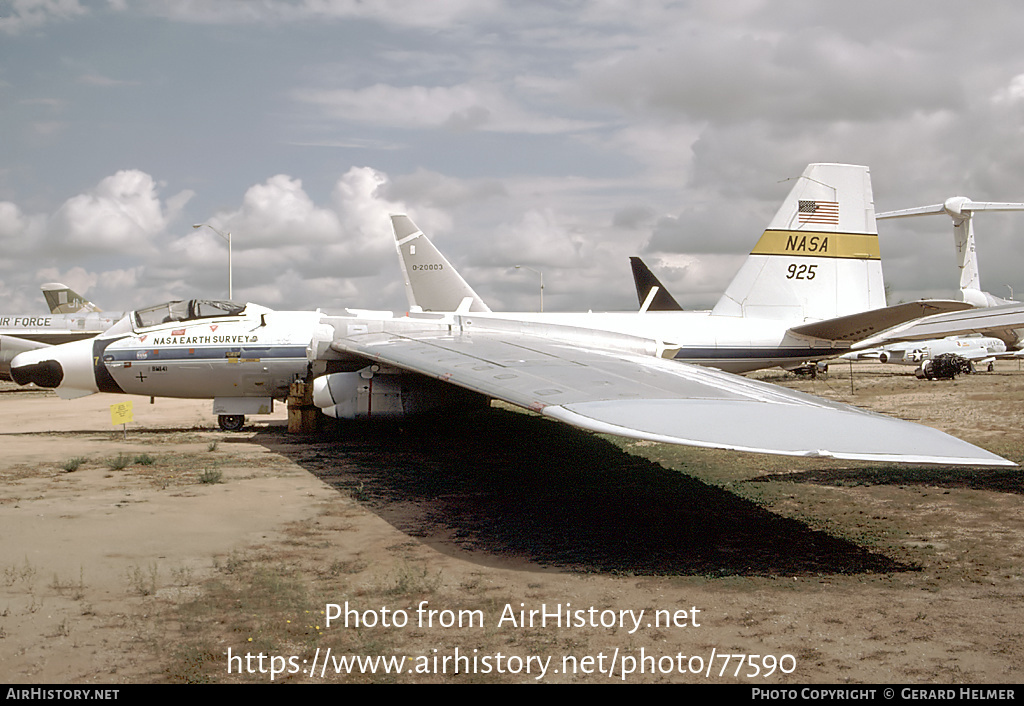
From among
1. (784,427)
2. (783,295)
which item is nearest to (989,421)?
(783,295)

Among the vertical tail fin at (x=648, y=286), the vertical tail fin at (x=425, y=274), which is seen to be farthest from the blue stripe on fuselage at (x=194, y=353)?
the vertical tail fin at (x=648, y=286)

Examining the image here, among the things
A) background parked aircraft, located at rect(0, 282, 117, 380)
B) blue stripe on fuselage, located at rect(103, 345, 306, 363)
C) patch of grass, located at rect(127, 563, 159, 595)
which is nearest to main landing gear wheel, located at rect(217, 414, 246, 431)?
blue stripe on fuselage, located at rect(103, 345, 306, 363)

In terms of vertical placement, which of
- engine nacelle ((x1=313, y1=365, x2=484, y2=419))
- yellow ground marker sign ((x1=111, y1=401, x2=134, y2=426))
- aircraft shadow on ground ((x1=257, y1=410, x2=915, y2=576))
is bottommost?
aircraft shadow on ground ((x1=257, y1=410, x2=915, y2=576))

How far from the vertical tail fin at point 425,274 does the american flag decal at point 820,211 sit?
36.9 ft

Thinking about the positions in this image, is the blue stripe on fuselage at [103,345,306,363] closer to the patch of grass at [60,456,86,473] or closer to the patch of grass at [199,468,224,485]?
the patch of grass at [60,456,86,473]

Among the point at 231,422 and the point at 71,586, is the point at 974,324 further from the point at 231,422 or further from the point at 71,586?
the point at 231,422

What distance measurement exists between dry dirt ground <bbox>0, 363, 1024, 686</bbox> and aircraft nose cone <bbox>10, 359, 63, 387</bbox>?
10.3 ft

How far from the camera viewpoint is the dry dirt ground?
3.98 m

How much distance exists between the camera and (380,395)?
11.8 m

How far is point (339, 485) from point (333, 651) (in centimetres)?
517

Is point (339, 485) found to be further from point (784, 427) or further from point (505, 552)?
point (784, 427)

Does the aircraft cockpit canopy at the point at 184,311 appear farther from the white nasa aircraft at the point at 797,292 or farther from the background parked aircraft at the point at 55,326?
the background parked aircraft at the point at 55,326

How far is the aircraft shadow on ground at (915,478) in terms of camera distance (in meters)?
9.26

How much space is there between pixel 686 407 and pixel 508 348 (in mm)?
4597
